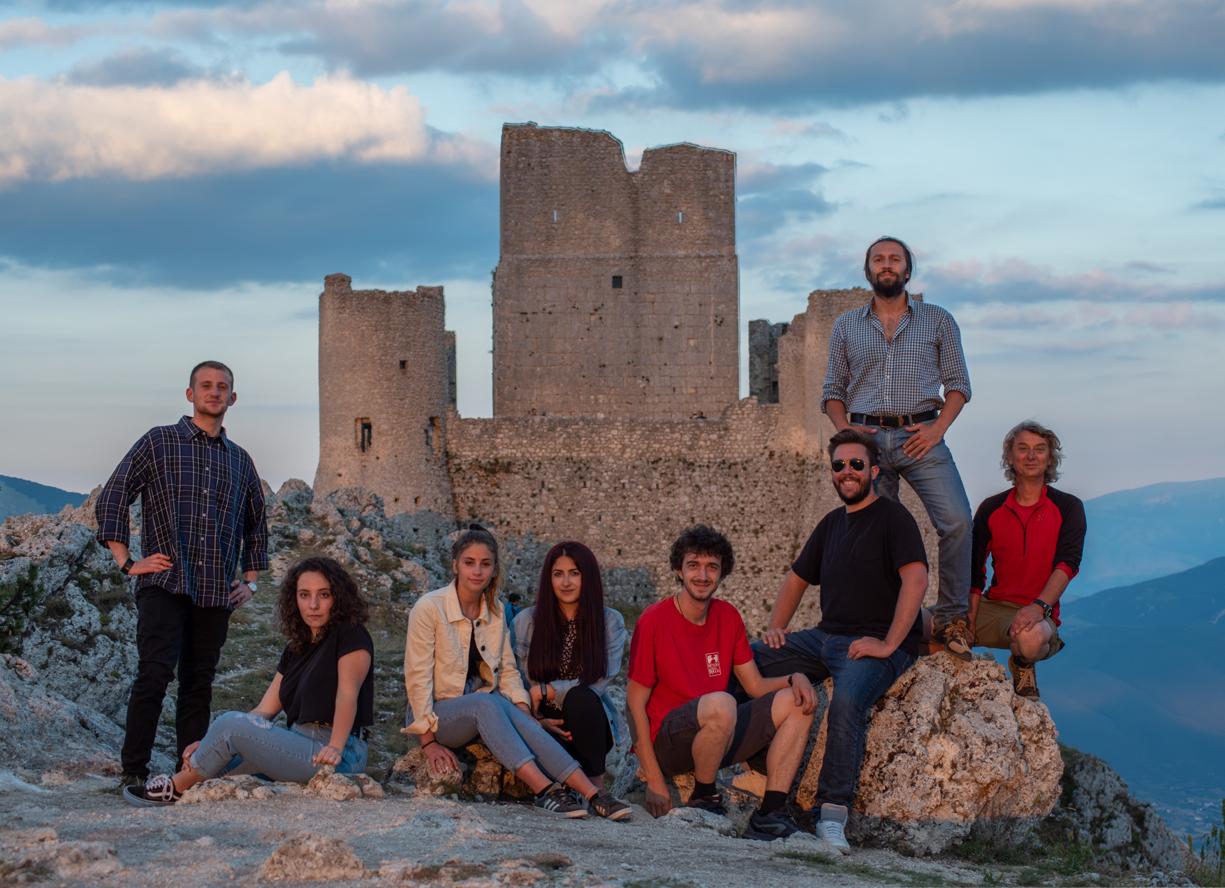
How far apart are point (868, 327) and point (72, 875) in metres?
5.57

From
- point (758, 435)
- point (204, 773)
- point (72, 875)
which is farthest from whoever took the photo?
point (758, 435)

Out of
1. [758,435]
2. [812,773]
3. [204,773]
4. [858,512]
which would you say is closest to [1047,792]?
[812,773]

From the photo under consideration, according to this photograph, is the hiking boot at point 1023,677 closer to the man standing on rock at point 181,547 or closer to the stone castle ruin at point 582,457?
the man standing on rock at point 181,547

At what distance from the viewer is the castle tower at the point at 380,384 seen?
87.4 ft

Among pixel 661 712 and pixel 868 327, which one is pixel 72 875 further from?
pixel 868 327

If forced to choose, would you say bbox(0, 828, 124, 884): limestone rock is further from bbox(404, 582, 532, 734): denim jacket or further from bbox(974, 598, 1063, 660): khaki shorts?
bbox(974, 598, 1063, 660): khaki shorts

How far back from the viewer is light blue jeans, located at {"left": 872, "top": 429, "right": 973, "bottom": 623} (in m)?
9.22

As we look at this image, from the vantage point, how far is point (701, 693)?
8.75 m

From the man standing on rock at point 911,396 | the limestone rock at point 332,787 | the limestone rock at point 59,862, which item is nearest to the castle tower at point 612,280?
the man standing on rock at point 911,396

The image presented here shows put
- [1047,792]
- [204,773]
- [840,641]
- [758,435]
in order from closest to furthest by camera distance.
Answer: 1. [204,773]
2. [840,641]
3. [1047,792]
4. [758,435]

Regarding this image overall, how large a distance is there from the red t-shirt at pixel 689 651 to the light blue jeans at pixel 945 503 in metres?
1.31

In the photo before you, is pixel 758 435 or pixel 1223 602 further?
pixel 1223 602

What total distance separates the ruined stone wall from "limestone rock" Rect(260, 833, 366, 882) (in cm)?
2113

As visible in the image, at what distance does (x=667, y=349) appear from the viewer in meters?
32.3
